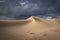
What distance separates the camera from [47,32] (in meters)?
3.33

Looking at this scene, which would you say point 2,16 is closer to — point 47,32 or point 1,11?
point 1,11

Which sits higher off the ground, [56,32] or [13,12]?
[13,12]

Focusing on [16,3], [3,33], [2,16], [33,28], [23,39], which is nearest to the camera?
[23,39]

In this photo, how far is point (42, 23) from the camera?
416cm

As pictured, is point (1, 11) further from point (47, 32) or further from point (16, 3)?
point (47, 32)

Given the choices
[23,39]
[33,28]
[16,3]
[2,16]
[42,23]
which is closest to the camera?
[23,39]

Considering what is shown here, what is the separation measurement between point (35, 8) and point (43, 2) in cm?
56

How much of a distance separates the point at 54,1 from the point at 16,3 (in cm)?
200

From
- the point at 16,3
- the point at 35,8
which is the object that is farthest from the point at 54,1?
the point at 16,3

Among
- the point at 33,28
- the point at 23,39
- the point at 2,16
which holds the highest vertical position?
the point at 2,16

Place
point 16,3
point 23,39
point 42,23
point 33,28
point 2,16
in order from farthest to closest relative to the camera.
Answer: point 16,3 < point 2,16 < point 42,23 < point 33,28 < point 23,39

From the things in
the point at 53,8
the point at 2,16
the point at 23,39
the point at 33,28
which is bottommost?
the point at 23,39

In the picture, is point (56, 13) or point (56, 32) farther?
point (56, 13)

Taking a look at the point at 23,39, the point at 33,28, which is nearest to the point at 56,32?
the point at 33,28
